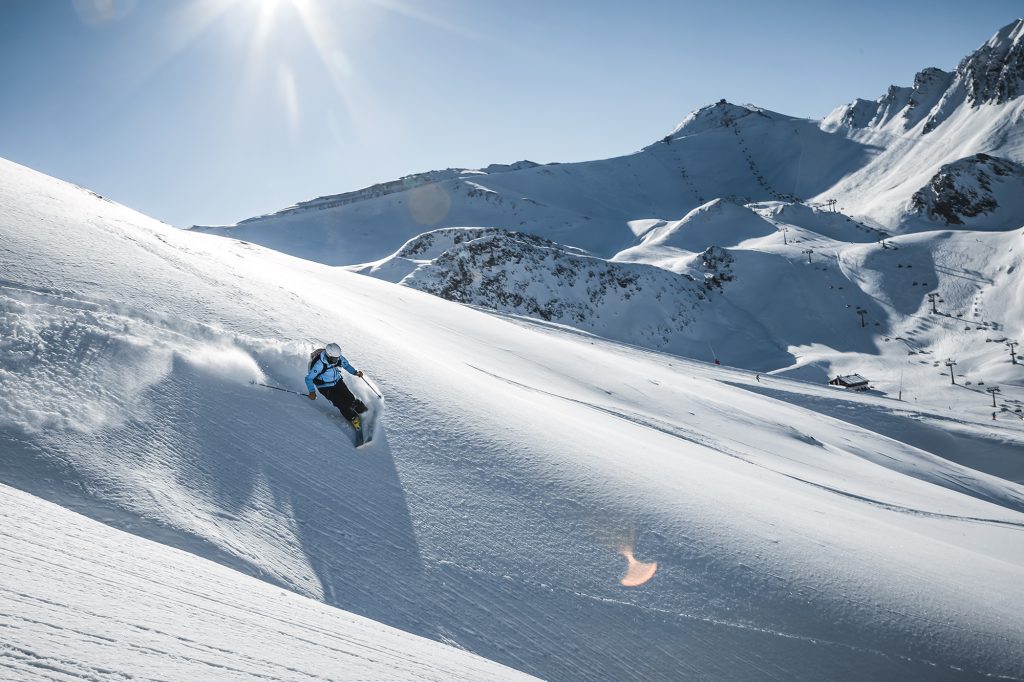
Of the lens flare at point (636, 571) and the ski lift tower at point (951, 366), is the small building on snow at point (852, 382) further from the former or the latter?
the lens flare at point (636, 571)

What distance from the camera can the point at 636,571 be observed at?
550cm

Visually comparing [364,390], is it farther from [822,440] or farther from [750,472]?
[822,440]

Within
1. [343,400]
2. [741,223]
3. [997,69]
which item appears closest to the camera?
[343,400]

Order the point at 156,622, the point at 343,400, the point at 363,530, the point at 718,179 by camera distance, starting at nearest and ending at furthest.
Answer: the point at 156,622 < the point at 363,530 < the point at 343,400 < the point at 718,179

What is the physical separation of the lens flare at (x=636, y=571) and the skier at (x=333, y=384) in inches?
139

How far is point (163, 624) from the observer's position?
9.49 ft

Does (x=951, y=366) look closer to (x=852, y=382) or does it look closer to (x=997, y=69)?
(x=852, y=382)

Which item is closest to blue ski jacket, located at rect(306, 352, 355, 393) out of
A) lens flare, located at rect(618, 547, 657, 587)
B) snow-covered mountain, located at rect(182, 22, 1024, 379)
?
lens flare, located at rect(618, 547, 657, 587)

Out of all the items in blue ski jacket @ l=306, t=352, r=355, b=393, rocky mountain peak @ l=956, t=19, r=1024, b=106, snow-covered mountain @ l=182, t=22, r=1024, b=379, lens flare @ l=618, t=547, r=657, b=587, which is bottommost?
lens flare @ l=618, t=547, r=657, b=587

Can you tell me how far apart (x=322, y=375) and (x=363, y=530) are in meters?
2.36

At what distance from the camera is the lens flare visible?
213 inches

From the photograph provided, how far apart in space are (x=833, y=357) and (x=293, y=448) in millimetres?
51422

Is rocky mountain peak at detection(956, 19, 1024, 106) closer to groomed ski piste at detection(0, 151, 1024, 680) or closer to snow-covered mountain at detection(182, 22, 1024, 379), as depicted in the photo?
snow-covered mountain at detection(182, 22, 1024, 379)

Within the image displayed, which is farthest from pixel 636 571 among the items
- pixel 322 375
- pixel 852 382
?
pixel 852 382
